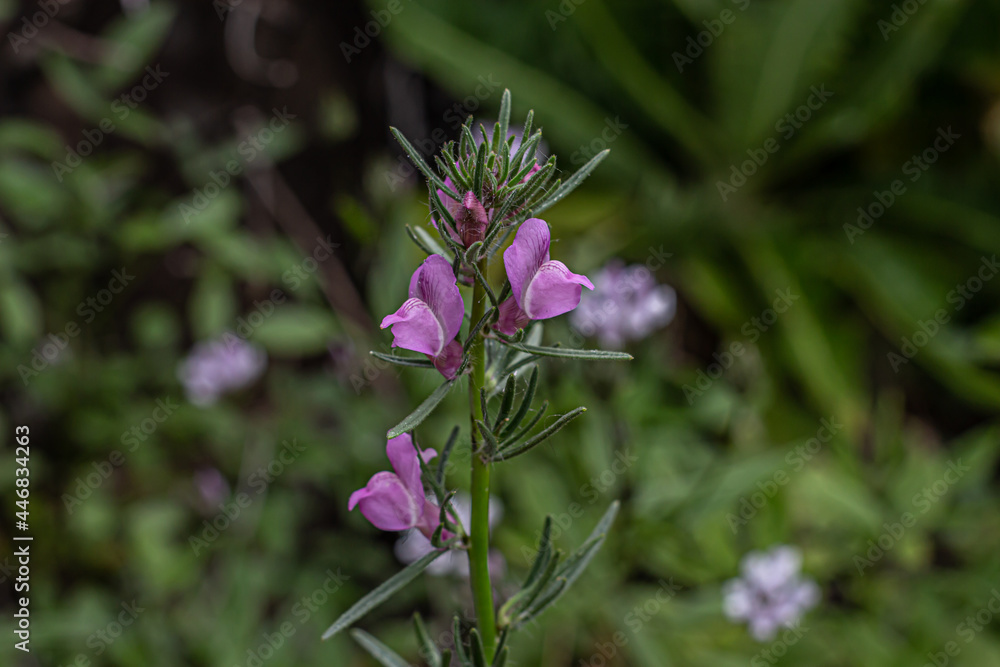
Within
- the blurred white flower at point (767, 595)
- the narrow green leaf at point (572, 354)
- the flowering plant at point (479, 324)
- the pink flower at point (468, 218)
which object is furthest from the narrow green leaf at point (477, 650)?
the blurred white flower at point (767, 595)

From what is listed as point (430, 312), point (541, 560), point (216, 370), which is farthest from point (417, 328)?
point (216, 370)

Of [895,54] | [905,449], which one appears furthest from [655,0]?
[905,449]

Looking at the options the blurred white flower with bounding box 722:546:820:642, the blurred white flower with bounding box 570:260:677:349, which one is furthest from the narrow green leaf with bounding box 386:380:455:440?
the blurred white flower with bounding box 722:546:820:642

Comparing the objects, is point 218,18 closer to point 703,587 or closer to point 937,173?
point 703,587

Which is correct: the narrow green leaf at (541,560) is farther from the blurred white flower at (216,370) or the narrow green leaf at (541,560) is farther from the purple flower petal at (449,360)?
the blurred white flower at (216,370)

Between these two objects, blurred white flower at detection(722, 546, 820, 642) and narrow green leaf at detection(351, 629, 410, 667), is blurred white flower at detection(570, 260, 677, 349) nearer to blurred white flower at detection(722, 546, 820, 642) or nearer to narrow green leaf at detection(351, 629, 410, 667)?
blurred white flower at detection(722, 546, 820, 642)

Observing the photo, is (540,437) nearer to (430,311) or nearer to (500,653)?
(430,311)
